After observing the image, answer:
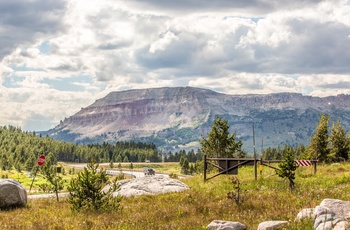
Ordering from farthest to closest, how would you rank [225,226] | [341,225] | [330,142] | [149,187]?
[330,142]
[149,187]
[225,226]
[341,225]

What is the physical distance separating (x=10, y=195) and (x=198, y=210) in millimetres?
12538

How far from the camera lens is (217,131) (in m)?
74.6

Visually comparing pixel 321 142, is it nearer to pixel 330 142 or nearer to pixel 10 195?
pixel 330 142

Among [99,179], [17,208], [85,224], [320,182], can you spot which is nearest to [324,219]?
[85,224]

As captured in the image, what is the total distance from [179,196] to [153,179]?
7.27 meters

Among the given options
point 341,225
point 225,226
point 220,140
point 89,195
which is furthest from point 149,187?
point 220,140

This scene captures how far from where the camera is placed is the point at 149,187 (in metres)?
28.3

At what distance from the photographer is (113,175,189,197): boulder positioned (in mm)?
27322

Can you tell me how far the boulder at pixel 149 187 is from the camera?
2732 centimetres

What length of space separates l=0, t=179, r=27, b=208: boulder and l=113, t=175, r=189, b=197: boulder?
607 cm

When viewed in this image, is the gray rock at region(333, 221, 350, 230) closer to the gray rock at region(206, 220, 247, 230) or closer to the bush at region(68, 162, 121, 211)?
the gray rock at region(206, 220, 247, 230)

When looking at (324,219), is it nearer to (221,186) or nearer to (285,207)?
(285,207)

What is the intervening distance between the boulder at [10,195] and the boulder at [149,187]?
6.07 metres

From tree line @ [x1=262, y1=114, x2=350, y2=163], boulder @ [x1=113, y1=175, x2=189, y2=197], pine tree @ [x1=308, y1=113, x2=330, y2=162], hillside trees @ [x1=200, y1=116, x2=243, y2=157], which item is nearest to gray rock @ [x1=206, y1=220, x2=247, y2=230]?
boulder @ [x1=113, y1=175, x2=189, y2=197]
